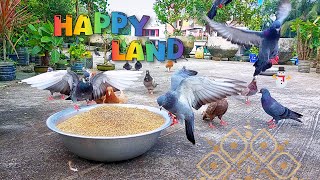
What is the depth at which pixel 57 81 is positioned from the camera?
3.84m

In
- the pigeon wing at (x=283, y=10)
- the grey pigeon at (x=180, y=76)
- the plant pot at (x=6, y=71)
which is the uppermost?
the pigeon wing at (x=283, y=10)

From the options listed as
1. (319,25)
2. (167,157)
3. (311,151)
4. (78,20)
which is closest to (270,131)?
(311,151)

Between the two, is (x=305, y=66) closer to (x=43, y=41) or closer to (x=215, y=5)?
(x=43, y=41)

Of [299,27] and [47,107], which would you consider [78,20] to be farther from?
[299,27]

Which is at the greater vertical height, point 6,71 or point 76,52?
point 76,52

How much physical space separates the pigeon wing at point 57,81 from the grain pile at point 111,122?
44 cm

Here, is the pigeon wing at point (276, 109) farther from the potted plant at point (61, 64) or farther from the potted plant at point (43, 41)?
the potted plant at point (61, 64)

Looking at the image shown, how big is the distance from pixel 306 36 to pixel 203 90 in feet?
39.1


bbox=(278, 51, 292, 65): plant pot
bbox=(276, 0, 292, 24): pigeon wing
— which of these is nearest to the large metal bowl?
bbox=(276, 0, 292, 24): pigeon wing

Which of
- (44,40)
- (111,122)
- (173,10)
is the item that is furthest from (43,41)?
(173,10)

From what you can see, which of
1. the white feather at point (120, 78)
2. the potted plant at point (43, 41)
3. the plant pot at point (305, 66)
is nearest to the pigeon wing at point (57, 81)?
the white feather at point (120, 78)

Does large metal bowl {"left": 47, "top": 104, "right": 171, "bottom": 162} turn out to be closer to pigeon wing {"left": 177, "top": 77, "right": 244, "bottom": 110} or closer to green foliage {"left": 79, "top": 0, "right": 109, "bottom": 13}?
pigeon wing {"left": 177, "top": 77, "right": 244, "bottom": 110}

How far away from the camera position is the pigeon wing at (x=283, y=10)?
70.1 inches

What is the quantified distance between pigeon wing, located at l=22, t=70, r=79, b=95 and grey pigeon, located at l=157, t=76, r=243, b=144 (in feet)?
5.48
